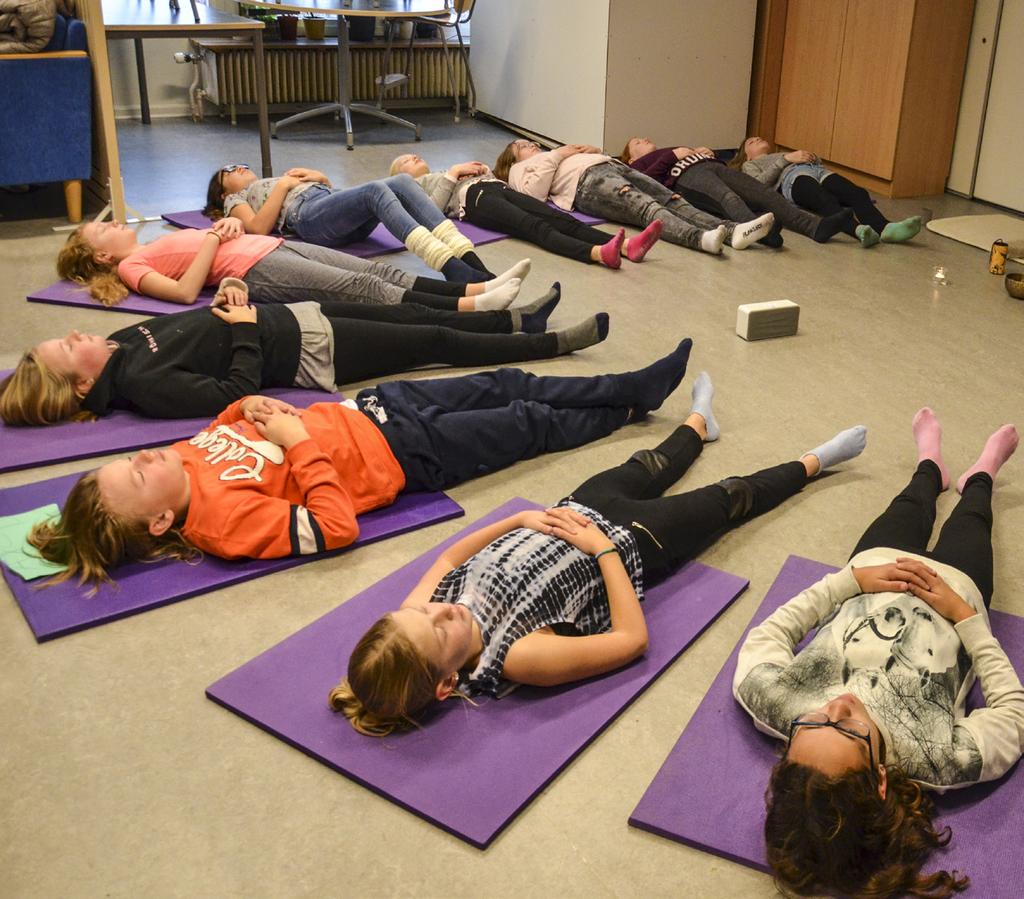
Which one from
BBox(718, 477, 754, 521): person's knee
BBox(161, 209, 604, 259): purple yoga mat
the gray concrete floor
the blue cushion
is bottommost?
the gray concrete floor

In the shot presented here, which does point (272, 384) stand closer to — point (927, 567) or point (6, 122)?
point (927, 567)

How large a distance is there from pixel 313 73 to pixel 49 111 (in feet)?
11.3

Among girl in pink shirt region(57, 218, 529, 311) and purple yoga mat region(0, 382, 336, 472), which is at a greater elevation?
girl in pink shirt region(57, 218, 529, 311)

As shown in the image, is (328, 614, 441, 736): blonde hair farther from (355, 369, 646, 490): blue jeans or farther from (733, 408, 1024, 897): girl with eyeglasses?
(355, 369, 646, 490): blue jeans

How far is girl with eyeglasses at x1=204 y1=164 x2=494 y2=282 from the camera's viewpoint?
4.16m

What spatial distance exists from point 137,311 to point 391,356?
1.13 m

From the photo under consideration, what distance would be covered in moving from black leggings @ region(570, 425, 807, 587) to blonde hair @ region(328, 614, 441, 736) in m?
0.63

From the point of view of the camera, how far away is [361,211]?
430cm

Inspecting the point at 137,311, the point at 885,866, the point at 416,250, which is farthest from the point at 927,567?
the point at 137,311

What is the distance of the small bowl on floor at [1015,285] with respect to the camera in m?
4.21

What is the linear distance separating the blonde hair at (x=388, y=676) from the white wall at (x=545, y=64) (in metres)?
4.87

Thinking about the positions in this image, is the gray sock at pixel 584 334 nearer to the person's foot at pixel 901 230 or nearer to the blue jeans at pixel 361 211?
the blue jeans at pixel 361 211

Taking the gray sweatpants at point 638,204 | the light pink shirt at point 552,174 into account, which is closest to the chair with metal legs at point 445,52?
the light pink shirt at point 552,174

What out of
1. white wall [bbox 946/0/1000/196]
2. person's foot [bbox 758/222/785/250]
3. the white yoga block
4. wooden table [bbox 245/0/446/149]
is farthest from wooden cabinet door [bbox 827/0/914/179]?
wooden table [bbox 245/0/446/149]
